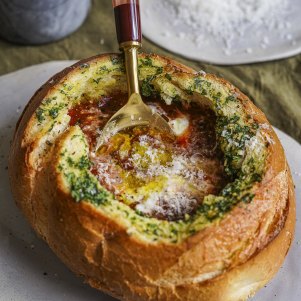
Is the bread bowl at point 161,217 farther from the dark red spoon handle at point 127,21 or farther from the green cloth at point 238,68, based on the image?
the green cloth at point 238,68

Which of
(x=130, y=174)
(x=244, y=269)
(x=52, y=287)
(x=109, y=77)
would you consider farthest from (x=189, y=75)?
(x=52, y=287)

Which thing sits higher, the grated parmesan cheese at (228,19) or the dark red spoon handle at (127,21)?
the dark red spoon handle at (127,21)

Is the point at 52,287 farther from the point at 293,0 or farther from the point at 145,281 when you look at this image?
the point at 293,0

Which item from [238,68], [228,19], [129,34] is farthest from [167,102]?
[228,19]

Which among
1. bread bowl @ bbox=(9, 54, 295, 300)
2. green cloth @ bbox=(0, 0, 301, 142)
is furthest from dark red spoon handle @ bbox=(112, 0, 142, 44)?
green cloth @ bbox=(0, 0, 301, 142)

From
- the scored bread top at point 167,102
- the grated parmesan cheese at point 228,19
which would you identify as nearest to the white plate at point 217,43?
the grated parmesan cheese at point 228,19

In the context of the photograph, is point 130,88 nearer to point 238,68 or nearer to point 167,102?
point 167,102
